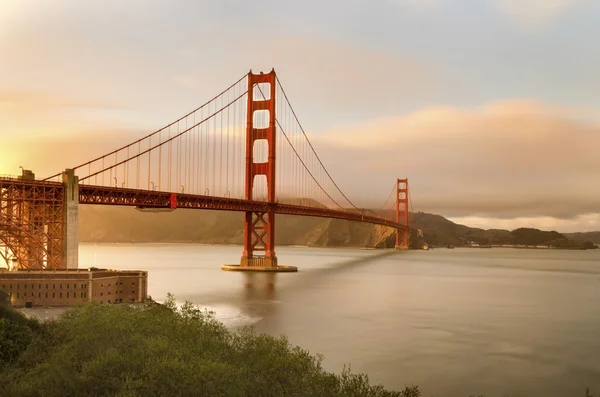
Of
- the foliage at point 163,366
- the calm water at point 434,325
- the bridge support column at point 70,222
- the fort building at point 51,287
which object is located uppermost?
the bridge support column at point 70,222

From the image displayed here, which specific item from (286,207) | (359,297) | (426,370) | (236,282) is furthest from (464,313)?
(286,207)

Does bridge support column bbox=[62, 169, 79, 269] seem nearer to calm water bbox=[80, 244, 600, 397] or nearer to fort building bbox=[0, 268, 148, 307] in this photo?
fort building bbox=[0, 268, 148, 307]

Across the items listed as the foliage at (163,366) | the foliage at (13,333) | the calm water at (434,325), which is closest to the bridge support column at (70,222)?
the calm water at (434,325)

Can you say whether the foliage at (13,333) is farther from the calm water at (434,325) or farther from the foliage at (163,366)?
the calm water at (434,325)

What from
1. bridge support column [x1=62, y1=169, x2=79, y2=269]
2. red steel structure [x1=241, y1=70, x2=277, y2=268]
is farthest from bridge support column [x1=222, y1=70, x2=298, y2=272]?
bridge support column [x1=62, y1=169, x2=79, y2=269]

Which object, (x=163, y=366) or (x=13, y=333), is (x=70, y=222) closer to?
(x=13, y=333)
